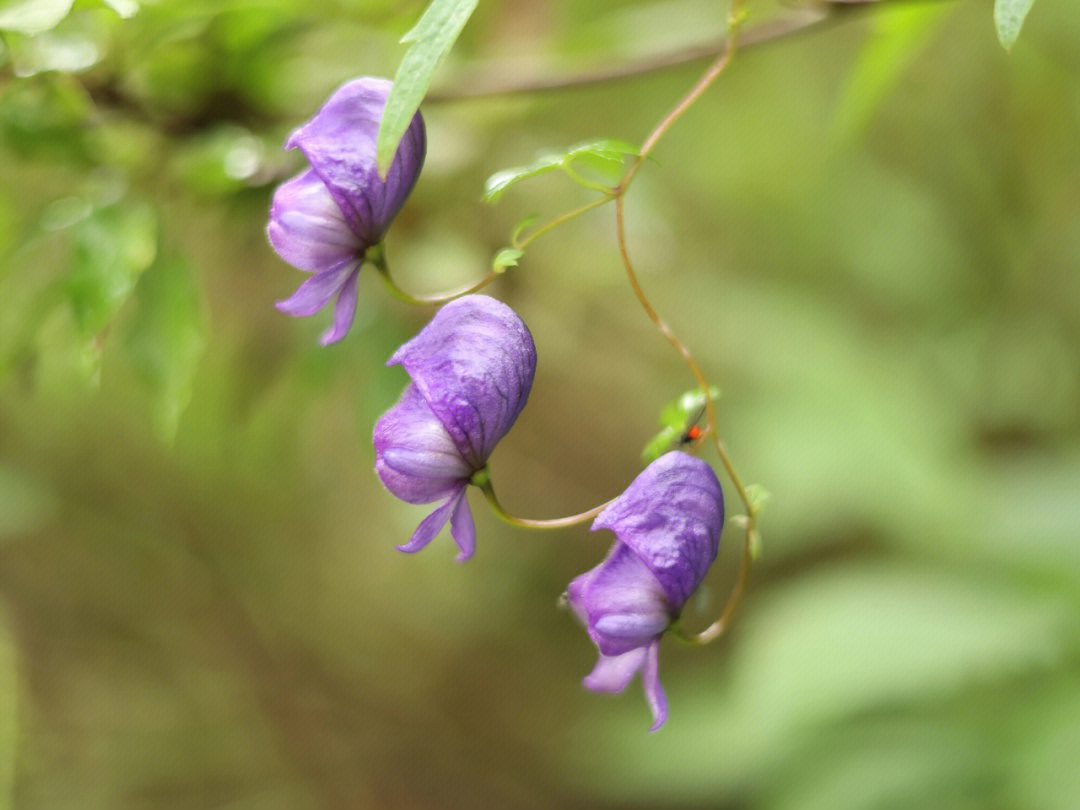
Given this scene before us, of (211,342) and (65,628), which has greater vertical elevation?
(211,342)

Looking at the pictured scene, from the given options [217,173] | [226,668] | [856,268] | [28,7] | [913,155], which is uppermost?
[28,7]

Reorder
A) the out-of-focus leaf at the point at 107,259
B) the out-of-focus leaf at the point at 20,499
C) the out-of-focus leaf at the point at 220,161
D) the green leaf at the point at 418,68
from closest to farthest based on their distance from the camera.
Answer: the green leaf at the point at 418,68 → the out-of-focus leaf at the point at 107,259 → the out-of-focus leaf at the point at 220,161 → the out-of-focus leaf at the point at 20,499

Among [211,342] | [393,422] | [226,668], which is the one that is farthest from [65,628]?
[393,422]

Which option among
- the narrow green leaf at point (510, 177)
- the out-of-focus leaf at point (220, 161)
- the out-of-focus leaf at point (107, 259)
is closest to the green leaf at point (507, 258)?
the narrow green leaf at point (510, 177)

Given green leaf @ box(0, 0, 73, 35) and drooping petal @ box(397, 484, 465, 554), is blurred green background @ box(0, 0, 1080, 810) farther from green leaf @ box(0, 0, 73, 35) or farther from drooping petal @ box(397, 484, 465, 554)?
drooping petal @ box(397, 484, 465, 554)

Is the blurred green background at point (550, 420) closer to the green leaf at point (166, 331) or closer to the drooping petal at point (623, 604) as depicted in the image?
the green leaf at point (166, 331)

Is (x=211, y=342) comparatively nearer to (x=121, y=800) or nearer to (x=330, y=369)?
(x=330, y=369)
